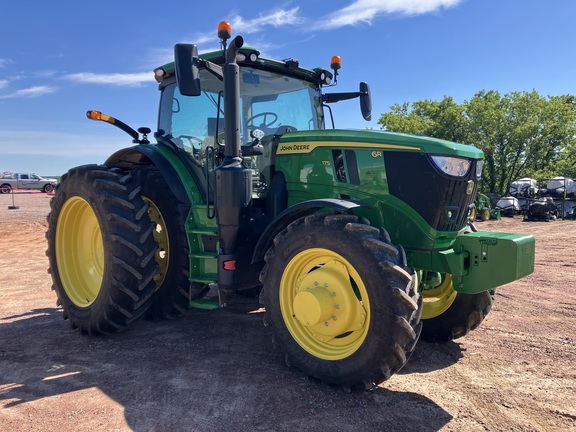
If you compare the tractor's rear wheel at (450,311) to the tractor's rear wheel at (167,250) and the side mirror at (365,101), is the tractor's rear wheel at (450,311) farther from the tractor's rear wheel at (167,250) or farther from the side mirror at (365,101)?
the tractor's rear wheel at (167,250)

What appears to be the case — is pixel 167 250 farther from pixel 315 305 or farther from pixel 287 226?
pixel 315 305

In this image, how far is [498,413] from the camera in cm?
303

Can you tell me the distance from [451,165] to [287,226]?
1341 millimetres

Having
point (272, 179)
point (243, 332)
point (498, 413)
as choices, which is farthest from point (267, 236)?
point (498, 413)

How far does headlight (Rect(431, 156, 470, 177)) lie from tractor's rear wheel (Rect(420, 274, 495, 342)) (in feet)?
3.80

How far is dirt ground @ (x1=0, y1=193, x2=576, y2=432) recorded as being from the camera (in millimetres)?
2939

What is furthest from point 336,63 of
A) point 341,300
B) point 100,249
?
point 100,249

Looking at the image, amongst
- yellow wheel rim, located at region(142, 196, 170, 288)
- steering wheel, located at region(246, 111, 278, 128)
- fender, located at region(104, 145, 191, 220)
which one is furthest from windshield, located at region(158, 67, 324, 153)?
yellow wheel rim, located at region(142, 196, 170, 288)

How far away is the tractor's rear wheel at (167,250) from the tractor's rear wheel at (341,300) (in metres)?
1.44

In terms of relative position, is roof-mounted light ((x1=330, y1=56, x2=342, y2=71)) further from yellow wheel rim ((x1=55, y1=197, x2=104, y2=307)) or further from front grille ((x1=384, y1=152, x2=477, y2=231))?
yellow wheel rim ((x1=55, y1=197, x2=104, y2=307))

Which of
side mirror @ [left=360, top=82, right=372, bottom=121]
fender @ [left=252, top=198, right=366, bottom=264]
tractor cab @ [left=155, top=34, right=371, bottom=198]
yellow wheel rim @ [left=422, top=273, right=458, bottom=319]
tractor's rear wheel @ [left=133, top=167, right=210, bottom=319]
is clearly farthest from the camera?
side mirror @ [left=360, top=82, right=372, bottom=121]

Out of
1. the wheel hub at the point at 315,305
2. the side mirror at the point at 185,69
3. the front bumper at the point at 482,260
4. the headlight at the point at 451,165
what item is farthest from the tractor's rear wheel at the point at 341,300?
the side mirror at the point at 185,69

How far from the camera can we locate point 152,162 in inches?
196

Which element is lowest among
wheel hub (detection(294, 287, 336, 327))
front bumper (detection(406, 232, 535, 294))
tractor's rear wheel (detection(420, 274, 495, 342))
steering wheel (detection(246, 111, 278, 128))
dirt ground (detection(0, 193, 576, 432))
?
dirt ground (detection(0, 193, 576, 432))
